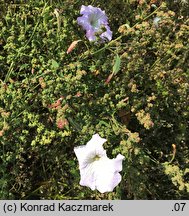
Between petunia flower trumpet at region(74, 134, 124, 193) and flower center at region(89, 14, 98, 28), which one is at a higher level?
flower center at region(89, 14, 98, 28)

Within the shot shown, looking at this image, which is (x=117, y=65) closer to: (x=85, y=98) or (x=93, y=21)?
(x=85, y=98)

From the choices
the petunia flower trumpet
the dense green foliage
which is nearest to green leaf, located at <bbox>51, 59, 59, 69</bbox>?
the dense green foliage

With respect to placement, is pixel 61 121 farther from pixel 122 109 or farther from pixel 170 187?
pixel 170 187

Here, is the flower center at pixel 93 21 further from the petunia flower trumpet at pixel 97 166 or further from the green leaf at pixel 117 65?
the petunia flower trumpet at pixel 97 166

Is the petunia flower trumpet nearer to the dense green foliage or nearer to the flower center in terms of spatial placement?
the dense green foliage

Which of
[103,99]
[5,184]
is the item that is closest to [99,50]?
[103,99]

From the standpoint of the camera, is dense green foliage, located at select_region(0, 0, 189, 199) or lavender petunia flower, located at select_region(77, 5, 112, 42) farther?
lavender petunia flower, located at select_region(77, 5, 112, 42)
